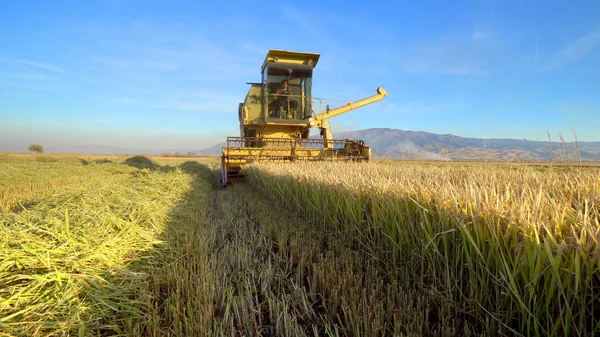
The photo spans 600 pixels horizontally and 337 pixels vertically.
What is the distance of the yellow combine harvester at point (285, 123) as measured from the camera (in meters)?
9.18

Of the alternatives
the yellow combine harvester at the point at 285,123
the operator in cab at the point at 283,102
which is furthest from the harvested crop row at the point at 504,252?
the operator in cab at the point at 283,102

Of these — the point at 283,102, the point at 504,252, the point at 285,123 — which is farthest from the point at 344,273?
the point at 283,102

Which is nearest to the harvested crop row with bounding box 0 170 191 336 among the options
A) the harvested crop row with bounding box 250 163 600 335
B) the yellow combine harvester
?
the harvested crop row with bounding box 250 163 600 335

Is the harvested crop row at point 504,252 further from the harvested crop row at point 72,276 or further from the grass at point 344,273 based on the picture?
the harvested crop row at point 72,276

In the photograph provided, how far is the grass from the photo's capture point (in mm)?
1357

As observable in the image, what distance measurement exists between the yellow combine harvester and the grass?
19.7ft

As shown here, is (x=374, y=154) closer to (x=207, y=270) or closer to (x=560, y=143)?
(x=560, y=143)

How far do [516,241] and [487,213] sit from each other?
18cm

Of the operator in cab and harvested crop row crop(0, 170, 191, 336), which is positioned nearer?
harvested crop row crop(0, 170, 191, 336)

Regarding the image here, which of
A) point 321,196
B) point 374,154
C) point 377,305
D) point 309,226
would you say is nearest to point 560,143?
point 321,196

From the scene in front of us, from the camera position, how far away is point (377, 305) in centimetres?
167

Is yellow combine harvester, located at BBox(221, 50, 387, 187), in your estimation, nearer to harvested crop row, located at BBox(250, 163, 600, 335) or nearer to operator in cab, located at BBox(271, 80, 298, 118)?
operator in cab, located at BBox(271, 80, 298, 118)

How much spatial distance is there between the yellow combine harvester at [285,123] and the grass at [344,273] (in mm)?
5998

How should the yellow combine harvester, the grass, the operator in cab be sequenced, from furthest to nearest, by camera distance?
the operator in cab → the yellow combine harvester → the grass
